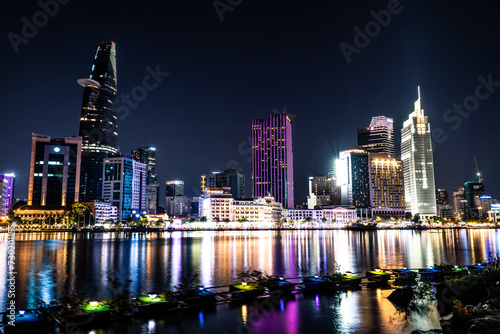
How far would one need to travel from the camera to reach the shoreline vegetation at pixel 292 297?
17188 millimetres

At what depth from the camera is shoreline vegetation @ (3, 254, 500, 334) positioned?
17.2 metres

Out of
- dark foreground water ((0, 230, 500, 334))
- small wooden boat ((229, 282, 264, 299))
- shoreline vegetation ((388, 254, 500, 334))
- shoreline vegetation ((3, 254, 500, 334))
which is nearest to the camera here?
shoreline vegetation ((388, 254, 500, 334))

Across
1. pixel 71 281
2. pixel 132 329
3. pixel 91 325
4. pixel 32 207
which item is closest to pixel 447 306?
pixel 132 329

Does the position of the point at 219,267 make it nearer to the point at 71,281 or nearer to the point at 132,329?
the point at 71,281

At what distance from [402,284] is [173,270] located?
2852 cm

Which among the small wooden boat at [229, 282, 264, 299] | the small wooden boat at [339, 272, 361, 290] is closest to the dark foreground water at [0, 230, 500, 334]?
the small wooden boat at [339, 272, 361, 290]

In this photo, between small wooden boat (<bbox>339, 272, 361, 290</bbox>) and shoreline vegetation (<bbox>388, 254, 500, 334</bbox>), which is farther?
small wooden boat (<bbox>339, 272, 361, 290</bbox>)

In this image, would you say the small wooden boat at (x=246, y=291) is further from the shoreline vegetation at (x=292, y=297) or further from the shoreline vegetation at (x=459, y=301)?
the shoreline vegetation at (x=459, y=301)

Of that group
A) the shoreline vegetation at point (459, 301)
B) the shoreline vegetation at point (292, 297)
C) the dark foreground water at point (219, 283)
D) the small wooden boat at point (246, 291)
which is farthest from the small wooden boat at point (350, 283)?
the small wooden boat at point (246, 291)

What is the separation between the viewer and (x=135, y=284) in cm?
3884

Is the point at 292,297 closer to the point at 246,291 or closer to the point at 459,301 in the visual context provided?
the point at 246,291

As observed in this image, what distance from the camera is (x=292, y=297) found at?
28.2 m

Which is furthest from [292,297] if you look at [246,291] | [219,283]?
[219,283]

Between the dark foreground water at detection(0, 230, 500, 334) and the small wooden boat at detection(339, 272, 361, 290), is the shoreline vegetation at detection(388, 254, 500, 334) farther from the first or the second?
the small wooden boat at detection(339, 272, 361, 290)
